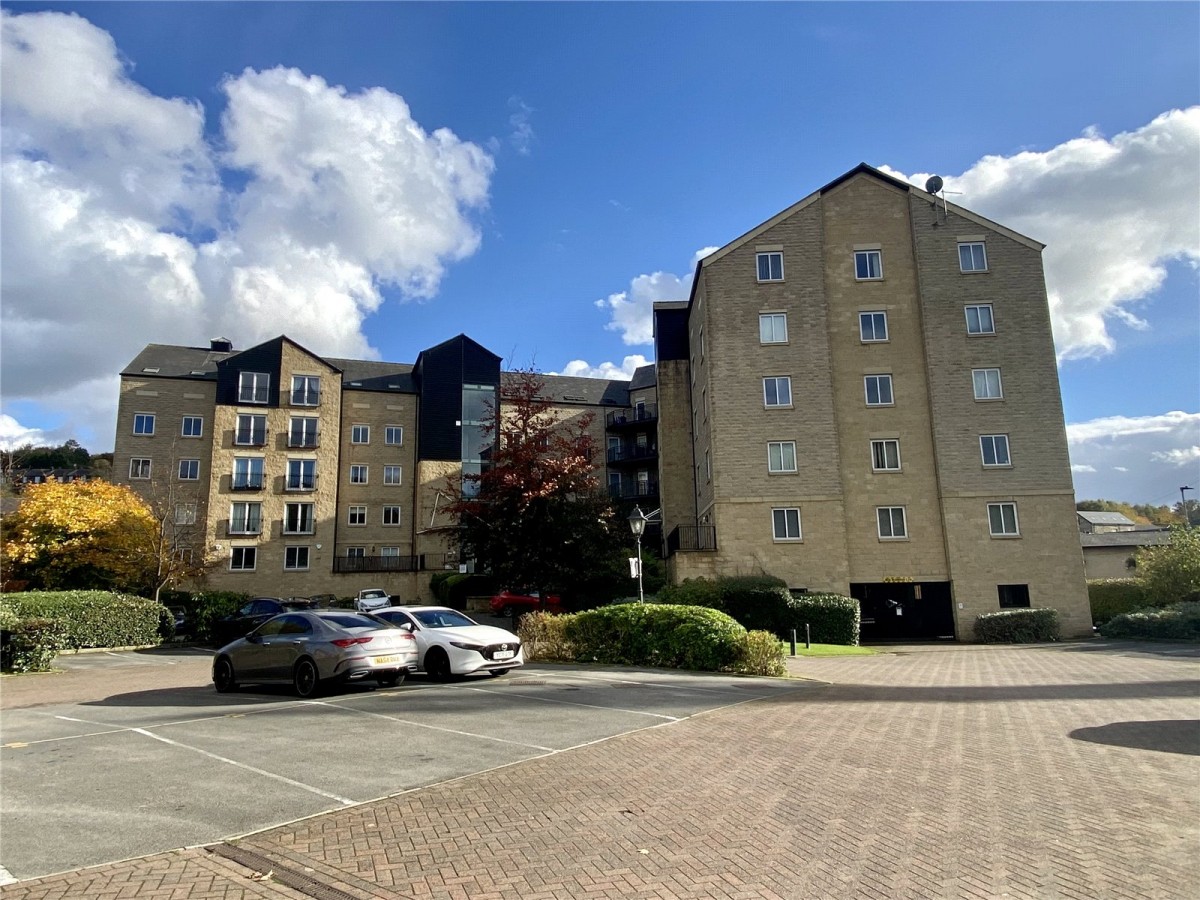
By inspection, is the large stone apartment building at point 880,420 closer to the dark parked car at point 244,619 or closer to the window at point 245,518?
the dark parked car at point 244,619

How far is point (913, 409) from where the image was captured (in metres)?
30.0

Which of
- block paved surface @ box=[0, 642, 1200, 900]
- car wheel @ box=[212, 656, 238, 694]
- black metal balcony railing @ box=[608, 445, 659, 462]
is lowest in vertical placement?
block paved surface @ box=[0, 642, 1200, 900]

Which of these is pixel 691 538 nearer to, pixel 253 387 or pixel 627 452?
pixel 627 452

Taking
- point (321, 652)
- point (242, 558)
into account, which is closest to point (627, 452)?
point (242, 558)

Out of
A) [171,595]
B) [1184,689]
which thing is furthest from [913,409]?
[171,595]

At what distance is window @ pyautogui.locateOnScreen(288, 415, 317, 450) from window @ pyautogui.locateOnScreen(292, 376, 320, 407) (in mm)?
933

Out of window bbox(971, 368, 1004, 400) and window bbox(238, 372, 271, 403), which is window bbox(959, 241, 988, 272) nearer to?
window bbox(971, 368, 1004, 400)

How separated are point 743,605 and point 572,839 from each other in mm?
20970

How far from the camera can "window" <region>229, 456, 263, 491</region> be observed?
4497cm

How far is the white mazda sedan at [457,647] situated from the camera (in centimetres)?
1373

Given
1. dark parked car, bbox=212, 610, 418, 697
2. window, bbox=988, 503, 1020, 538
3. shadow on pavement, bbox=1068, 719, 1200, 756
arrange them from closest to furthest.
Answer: shadow on pavement, bbox=1068, 719, 1200, 756 < dark parked car, bbox=212, 610, 418, 697 < window, bbox=988, 503, 1020, 538

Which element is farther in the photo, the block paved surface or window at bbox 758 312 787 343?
window at bbox 758 312 787 343

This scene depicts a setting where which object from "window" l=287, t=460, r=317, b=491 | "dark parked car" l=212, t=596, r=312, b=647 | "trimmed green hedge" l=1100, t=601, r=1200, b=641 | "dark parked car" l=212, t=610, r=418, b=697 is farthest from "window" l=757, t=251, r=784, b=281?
"window" l=287, t=460, r=317, b=491

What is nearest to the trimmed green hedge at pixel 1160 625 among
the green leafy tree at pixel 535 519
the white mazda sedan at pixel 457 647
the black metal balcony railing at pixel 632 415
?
the green leafy tree at pixel 535 519
